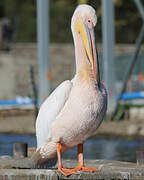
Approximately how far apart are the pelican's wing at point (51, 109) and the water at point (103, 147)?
6.22 meters

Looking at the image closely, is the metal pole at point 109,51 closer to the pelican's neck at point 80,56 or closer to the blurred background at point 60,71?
the blurred background at point 60,71

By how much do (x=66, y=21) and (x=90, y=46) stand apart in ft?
95.6

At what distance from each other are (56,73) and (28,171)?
64.2ft

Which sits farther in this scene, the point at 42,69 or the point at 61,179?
the point at 42,69

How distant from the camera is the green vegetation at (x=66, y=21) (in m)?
33.9

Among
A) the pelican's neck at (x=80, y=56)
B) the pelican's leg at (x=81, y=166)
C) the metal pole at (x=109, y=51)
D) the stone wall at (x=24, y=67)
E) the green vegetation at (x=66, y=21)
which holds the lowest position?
the pelican's leg at (x=81, y=166)

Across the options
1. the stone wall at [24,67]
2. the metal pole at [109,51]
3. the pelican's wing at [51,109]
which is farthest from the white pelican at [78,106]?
the stone wall at [24,67]

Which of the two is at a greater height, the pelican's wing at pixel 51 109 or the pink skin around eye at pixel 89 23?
the pink skin around eye at pixel 89 23

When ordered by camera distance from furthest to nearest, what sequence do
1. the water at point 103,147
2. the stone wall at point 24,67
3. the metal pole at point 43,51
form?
the stone wall at point 24,67
the metal pole at point 43,51
the water at point 103,147

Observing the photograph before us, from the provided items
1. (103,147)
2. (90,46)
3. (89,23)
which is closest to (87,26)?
(89,23)

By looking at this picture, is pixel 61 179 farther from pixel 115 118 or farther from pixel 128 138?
pixel 115 118

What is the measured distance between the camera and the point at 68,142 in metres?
6.07

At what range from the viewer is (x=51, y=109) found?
6105mm

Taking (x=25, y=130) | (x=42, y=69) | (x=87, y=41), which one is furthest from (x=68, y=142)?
(x=42, y=69)
